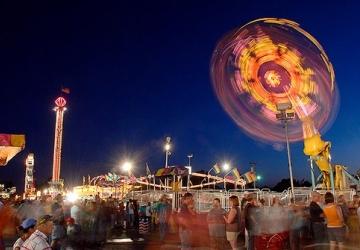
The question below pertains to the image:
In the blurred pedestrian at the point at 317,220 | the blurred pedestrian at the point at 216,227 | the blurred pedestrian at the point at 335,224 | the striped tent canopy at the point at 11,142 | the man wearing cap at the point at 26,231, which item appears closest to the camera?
the man wearing cap at the point at 26,231

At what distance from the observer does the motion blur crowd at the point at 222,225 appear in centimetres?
838

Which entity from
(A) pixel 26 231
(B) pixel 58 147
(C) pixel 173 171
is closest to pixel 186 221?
(A) pixel 26 231

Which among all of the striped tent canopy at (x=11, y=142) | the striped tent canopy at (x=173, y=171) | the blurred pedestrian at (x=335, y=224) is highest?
the striped tent canopy at (x=11, y=142)

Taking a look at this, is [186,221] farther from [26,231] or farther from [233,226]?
[26,231]

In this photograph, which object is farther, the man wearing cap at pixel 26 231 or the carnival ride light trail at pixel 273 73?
the carnival ride light trail at pixel 273 73

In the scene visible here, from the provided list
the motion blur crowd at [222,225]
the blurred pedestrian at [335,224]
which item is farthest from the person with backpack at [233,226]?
the blurred pedestrian at [335,224]

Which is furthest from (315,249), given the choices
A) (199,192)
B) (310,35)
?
(310,35)

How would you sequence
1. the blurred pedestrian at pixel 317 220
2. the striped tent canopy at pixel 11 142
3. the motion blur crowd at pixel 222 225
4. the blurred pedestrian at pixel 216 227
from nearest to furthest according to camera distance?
the motion blur crowd at pixel 222 225
the blurred pedestrian at pixel 216 227
the blurred pedestrian at pixel 317 220
the striped tent canopy at pixel 11 142

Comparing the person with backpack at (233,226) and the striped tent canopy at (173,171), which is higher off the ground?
the striped tent canopy at (173,171)

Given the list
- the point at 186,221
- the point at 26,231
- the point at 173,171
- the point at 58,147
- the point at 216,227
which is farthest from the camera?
the point at 58,147

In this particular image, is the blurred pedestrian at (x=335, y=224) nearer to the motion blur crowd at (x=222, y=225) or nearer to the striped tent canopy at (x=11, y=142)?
the motion blur crowd at (x=222, y=225)

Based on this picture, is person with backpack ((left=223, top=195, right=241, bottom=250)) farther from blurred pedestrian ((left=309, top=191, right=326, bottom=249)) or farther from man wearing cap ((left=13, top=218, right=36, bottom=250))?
man wearing cap ((left=13, top=218, right=36, bottom=250))

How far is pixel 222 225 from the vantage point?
10.2m

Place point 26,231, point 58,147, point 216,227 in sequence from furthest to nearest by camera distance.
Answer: point 58,147
point 216,227
point 26,231
